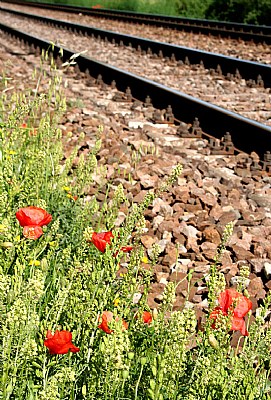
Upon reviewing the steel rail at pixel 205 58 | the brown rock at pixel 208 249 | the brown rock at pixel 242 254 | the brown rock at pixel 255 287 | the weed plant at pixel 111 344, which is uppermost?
the weed plant at pixel 111 344

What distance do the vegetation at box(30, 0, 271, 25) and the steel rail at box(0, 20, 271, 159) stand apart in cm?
1010

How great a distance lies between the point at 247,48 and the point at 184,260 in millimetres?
10905

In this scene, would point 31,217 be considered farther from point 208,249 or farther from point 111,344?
point 208,249

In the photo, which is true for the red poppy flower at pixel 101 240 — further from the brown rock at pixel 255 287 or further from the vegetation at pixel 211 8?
the vegetation at pixel 211 8

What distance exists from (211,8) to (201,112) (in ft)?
51.2

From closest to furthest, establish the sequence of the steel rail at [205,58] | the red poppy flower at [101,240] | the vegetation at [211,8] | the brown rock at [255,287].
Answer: the red poppy flower at [101,240] < the brown rock at [255,287] < the steel rail at [205,58] < the vegetation at [211,8]

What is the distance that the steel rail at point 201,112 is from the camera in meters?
6.33

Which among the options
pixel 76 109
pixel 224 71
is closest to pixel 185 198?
pixel 76 109

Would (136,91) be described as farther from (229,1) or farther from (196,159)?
(229,1)

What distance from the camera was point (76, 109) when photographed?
7.63 meters

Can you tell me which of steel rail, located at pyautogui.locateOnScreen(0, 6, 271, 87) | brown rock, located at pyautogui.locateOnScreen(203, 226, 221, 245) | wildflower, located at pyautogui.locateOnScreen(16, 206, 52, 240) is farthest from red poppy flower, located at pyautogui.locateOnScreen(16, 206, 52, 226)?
steel rail, located at pyautogui.locateOnScreen(0, 6, 271, 87)

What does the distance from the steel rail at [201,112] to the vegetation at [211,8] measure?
33.1 ft

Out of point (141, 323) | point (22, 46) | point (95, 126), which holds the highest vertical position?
point (141, 323)

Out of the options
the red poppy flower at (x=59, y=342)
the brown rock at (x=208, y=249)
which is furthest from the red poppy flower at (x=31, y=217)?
the brown rock at (x=208, y=249)
